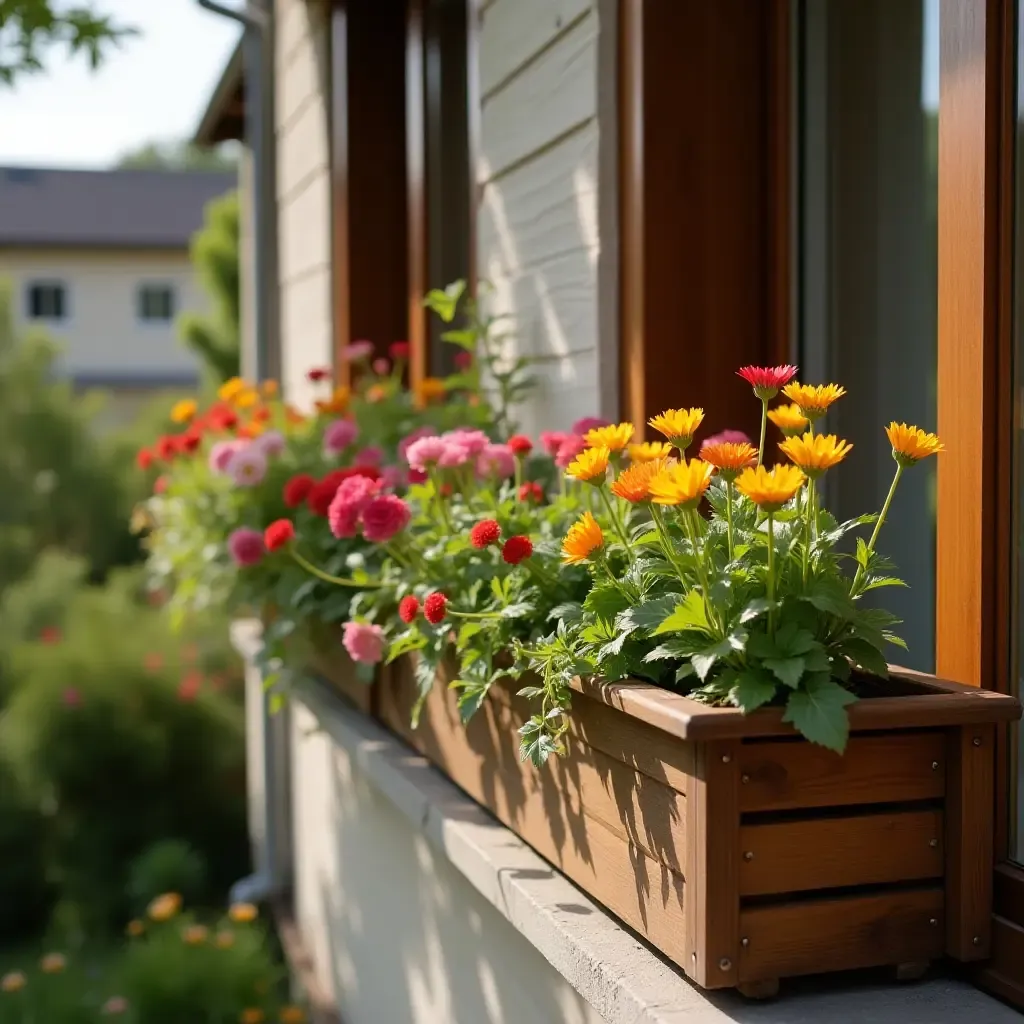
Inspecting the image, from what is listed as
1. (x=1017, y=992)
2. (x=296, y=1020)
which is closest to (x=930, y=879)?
(x=1017, y=992)

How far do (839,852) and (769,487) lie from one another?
391 mm

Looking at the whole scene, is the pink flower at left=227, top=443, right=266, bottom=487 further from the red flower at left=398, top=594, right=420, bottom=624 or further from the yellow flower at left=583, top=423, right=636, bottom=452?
the yellow flower at left=583, top=423, right=636, bottom=452

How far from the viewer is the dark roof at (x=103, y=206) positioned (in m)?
27.6

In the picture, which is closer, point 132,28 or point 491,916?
point 491,916

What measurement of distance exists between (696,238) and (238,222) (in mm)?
10447

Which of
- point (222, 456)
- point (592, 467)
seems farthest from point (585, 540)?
point (222, 456)

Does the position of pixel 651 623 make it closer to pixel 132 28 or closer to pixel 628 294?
pixel 628 294

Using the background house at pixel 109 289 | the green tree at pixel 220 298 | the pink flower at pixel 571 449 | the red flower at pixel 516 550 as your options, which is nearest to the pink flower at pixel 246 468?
the pink flower at pixel 571 449

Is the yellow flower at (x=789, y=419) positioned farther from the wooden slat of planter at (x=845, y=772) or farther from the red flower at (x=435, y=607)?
the red flower at (x=435, y=607)

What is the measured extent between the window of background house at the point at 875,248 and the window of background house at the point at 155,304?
26.6m

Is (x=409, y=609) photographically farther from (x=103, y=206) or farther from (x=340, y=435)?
(x=103, y=206)

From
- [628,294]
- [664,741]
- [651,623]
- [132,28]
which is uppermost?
[132,28]

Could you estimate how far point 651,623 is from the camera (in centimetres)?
139

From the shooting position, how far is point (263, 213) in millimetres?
5242
